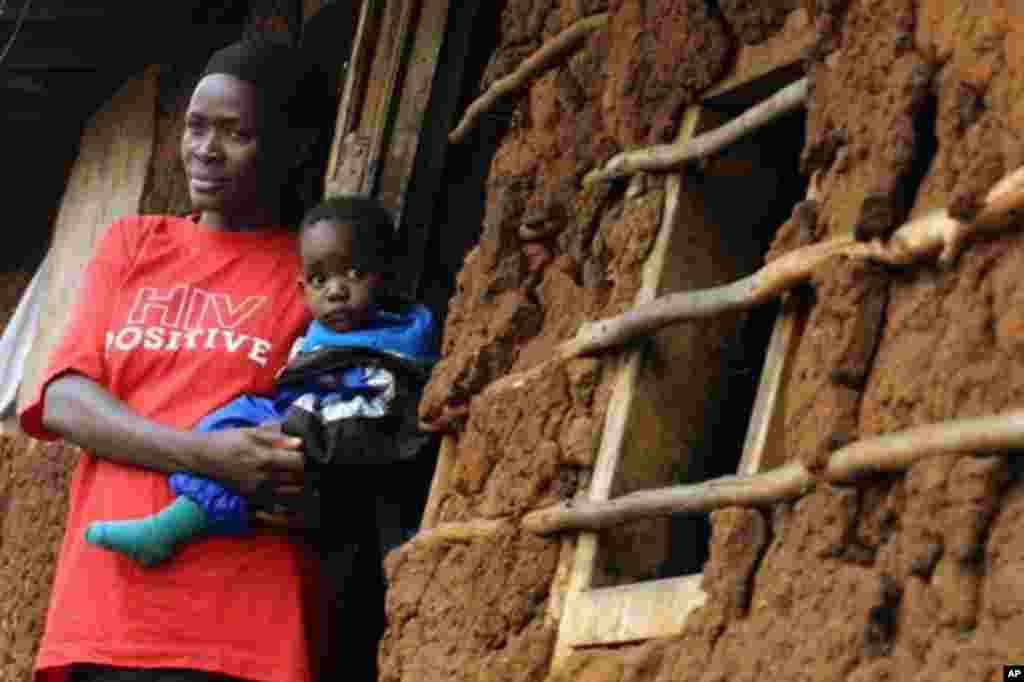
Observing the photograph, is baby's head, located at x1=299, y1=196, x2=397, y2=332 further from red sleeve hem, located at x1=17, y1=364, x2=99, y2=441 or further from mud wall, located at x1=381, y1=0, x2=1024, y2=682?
red sleeve hem, located at x1=17, y1=364, x2=99, y2=441

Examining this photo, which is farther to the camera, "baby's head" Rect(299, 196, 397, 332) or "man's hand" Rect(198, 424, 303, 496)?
"baby's head" Rect(299, 196, 397, 332)

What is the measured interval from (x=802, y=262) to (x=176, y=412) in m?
1.69

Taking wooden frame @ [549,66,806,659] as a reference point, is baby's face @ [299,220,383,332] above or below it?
above

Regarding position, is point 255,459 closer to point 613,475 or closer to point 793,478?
point 613,475

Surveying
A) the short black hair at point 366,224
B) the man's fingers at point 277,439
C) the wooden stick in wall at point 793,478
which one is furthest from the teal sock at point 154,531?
the wooden stick in wall at point 793,478

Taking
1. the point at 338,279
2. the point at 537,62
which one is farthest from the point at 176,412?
the point at 537,62

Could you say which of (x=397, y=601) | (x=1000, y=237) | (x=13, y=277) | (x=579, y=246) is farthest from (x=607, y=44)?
(x=13, y=277)

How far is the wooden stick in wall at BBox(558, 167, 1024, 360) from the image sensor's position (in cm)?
323

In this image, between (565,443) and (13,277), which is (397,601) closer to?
(565,443)

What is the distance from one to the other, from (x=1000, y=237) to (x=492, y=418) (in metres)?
1.50

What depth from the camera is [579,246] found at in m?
4.58

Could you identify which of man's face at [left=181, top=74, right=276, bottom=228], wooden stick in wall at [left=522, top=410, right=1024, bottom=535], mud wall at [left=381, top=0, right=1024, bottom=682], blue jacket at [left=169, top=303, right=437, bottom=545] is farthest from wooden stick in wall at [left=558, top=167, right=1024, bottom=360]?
man's face at [left=181, top=74, right=276, bottom=228]

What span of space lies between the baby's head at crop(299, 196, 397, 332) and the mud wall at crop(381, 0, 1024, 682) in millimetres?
163

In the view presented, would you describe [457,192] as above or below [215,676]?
above
